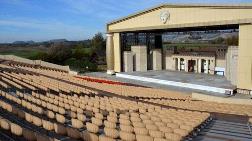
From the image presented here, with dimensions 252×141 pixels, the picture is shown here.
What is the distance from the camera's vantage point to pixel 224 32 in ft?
130

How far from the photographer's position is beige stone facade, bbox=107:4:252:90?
30.8m

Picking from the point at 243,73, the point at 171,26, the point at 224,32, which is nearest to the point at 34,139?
the point at 243,73

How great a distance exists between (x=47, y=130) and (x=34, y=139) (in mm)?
1686

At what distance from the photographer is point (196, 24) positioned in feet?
117

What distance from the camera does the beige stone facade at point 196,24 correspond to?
30781 mm

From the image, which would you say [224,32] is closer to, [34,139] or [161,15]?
[161,15]

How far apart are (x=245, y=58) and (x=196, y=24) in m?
7.52

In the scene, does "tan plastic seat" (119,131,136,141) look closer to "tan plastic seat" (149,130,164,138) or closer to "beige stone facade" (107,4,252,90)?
"tan plastic seat" (149,130,164,138)

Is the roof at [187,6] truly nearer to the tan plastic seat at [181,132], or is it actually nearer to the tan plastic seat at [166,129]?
the tan plastic seat at [166,129]

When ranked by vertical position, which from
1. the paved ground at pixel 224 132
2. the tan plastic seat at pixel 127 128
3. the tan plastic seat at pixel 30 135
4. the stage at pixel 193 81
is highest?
the tan plastic seat at pixel 30 135

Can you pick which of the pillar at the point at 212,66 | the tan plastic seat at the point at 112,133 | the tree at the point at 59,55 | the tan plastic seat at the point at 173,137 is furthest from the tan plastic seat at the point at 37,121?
the tree at the point at 59,55

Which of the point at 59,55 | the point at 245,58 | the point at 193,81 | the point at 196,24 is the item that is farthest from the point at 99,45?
the point at 245,58

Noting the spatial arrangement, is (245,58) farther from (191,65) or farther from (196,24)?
(191,65)

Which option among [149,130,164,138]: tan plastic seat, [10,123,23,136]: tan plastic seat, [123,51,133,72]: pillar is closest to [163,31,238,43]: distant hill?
[123,51,133,72]: pillar
